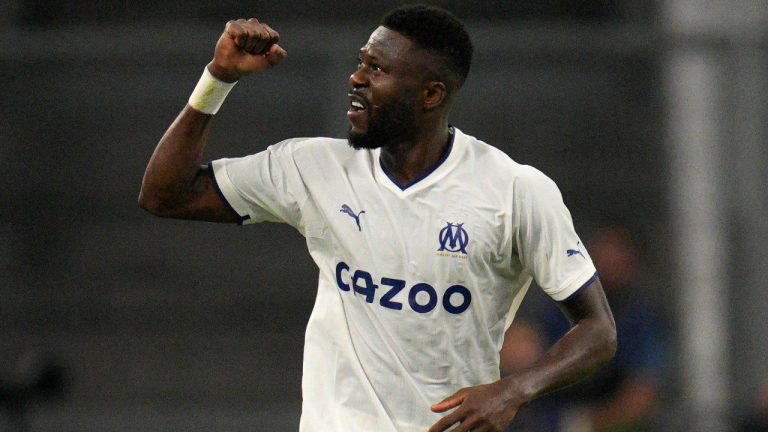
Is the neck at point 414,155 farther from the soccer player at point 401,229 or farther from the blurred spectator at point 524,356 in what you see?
the blurred spectator at point 524,356

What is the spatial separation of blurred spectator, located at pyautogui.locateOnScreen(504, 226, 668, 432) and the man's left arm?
9.56ft

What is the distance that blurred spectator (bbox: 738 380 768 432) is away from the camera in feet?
24.1

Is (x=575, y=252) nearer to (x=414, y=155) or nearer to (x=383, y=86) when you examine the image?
(x=414, y=155)

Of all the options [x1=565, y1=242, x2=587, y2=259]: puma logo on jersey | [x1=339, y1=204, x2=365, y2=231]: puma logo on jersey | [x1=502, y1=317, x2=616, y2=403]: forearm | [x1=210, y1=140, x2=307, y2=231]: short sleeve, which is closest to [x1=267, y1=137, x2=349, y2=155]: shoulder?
[x1=210, y1=140, x2=307, y2=231]: short sleeve

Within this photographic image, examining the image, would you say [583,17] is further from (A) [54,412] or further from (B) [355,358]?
(B) [355,358]

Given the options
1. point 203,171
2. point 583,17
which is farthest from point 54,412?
point 583,17

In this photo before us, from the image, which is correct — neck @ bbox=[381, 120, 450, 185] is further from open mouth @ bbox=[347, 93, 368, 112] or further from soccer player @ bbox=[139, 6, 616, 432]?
open mouth @ bbox=[347, 93, 368, 112]

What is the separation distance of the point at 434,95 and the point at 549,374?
1.01 m

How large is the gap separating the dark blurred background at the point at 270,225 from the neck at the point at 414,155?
143 inches

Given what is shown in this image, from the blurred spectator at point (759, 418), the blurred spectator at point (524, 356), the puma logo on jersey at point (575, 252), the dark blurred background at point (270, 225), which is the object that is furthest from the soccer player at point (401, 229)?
the dark blurred background at point (270, 225)

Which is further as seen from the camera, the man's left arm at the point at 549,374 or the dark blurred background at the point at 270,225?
the dark blurred background at the point at 270,225

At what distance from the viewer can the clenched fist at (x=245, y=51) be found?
13.8 feet

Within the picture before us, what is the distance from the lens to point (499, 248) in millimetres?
4281

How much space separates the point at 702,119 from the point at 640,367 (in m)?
2.02
